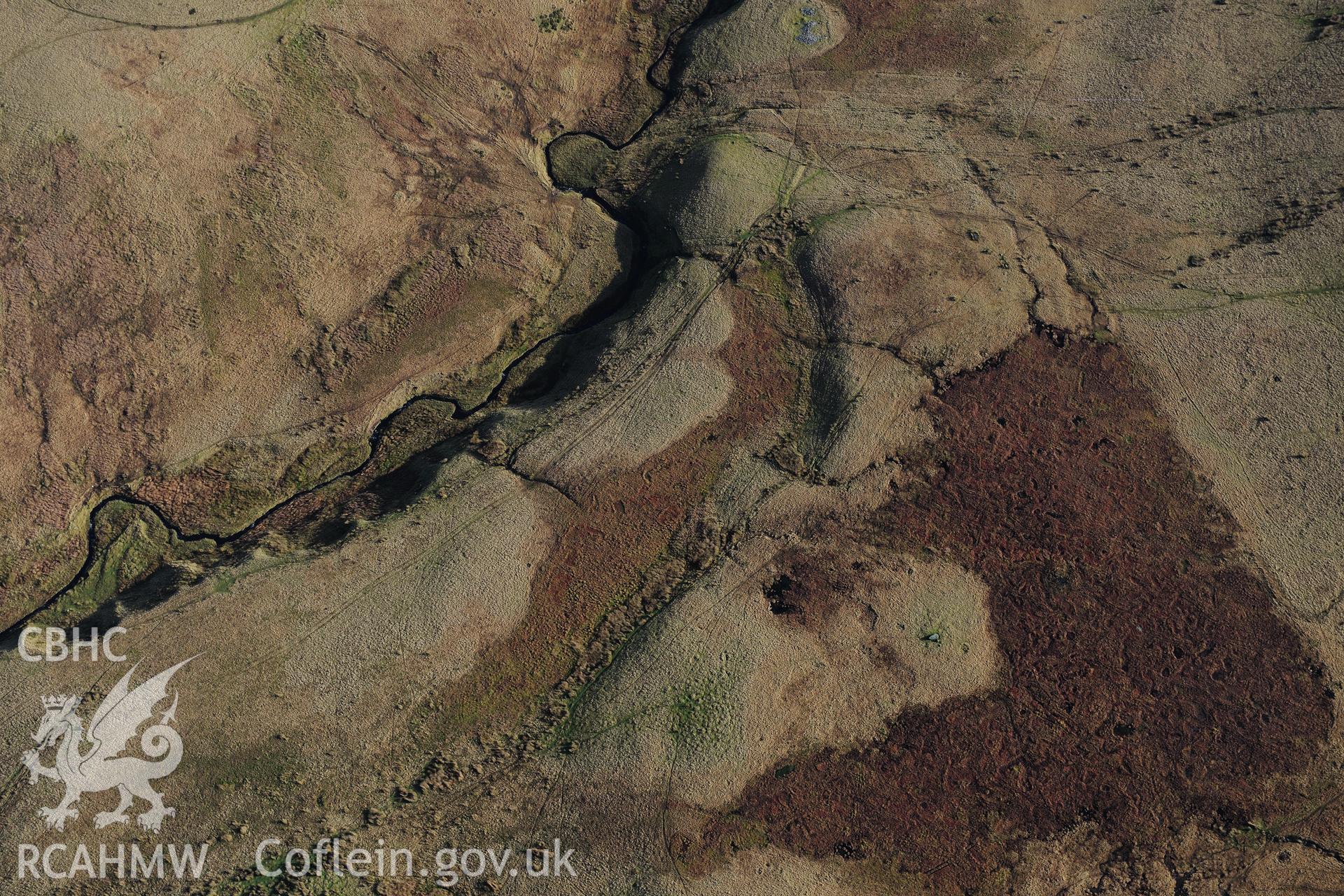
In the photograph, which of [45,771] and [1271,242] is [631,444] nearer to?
[45,771]

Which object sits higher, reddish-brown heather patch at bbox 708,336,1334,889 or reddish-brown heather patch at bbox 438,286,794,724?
reddish-brown heather patch at bbox 438,286,794,724

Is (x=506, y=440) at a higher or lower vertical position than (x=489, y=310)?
lower

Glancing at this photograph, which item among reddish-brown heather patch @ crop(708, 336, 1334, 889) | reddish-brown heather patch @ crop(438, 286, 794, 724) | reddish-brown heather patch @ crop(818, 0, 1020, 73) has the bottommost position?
reddish-brown heather patch @ crop(708, 336, 1334, 889)

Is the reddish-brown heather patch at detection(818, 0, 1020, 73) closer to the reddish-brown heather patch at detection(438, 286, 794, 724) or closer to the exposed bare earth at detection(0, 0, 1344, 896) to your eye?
the exposed bare earth at detection(0, 0, 1344, 896)

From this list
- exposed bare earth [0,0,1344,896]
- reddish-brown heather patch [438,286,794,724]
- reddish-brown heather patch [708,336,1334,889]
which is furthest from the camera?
reddish-brown heather patch [438,286,794,724]

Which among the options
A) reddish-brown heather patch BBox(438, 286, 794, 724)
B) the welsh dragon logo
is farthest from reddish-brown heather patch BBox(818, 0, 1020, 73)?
the welsh dragon logo

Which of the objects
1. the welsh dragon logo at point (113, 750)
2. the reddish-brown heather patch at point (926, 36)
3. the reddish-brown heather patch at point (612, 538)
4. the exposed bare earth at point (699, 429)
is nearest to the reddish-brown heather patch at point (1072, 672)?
the exposed bare earth at point (699, 429)

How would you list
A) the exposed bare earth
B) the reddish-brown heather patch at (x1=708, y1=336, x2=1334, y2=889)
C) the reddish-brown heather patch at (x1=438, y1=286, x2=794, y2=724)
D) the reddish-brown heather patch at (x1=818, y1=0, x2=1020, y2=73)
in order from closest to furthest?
1. the reddish-brown heather patch at (x1=708, y1=336, x2=1334, y2=889)
2. the exposed bare earth
3. the reddish-brown heather patch at (x1=438, y1=286, x2=794, y2=724)
4. the reddish-brown heather patch at (x1=818, y1=0, x2=1020, y2=73)

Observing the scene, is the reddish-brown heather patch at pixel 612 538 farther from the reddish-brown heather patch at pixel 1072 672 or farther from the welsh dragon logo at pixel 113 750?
the welsh dragon logo at pixel 113 750

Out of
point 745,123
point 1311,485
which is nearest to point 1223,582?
point 1311,485
